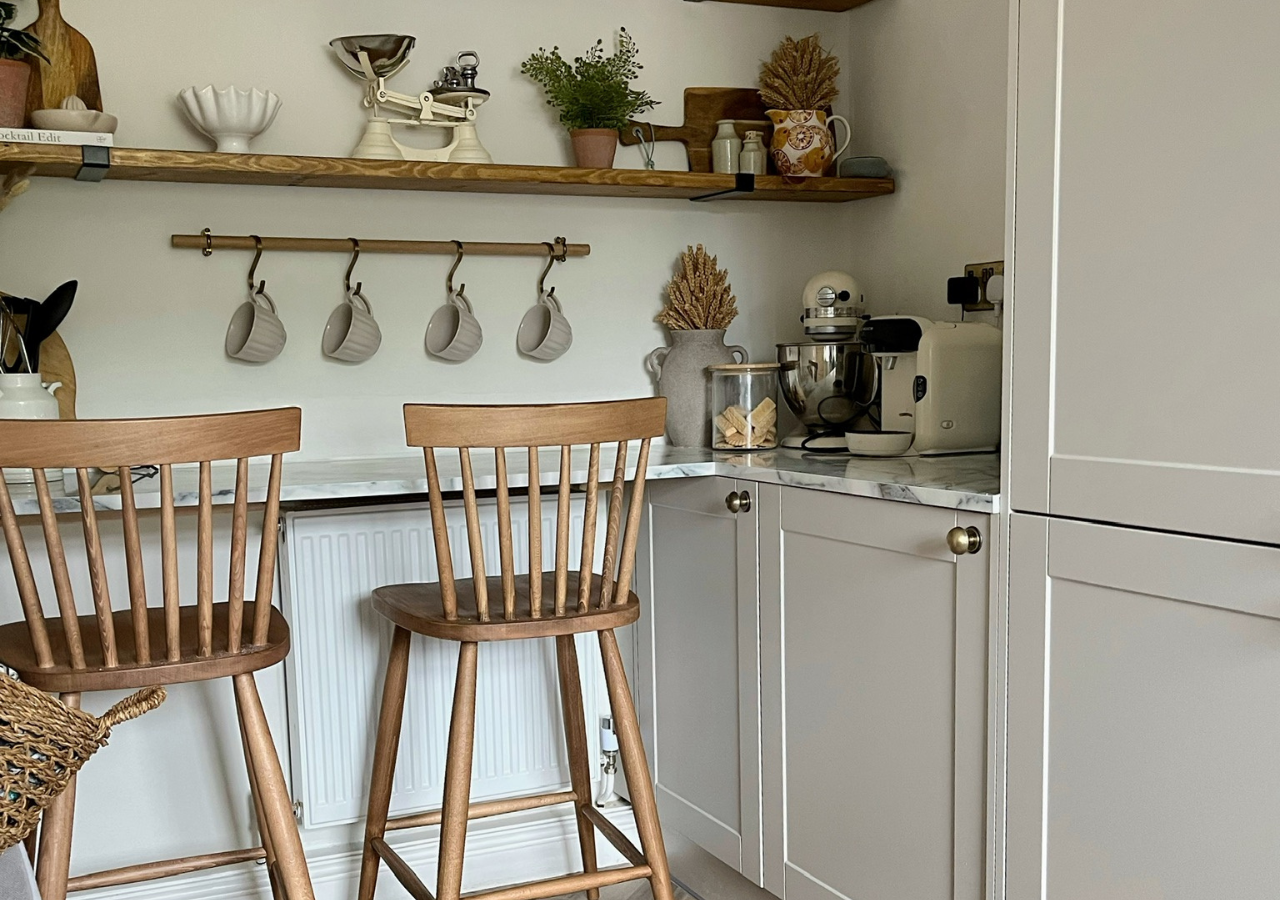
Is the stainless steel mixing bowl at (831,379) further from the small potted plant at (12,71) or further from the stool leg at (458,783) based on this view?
the small potted plant at (12,71)

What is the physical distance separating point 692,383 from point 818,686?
2.75 ft

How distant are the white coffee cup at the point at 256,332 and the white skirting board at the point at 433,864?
39.0 inches

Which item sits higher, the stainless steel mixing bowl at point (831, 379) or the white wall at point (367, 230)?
the white wall at point (367, 230)

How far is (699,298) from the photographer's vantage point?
2.71m

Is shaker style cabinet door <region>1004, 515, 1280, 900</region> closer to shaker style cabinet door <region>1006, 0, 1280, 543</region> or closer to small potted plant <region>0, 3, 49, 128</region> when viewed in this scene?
shaker style cabinet door <region>1006, 0, 1280, 543</region>

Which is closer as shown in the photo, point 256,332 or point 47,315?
point 47,315

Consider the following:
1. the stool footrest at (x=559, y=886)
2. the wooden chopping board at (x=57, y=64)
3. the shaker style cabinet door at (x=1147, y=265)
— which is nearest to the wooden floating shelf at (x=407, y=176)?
the wooden chopping board at (x=57, y=64)

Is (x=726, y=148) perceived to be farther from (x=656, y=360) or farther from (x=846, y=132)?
(x=656, y=360)

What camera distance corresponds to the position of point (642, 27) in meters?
2.72

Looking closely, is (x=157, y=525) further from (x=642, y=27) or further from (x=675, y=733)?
(x=642, y=27)

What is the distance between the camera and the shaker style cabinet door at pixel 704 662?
2.24 meters

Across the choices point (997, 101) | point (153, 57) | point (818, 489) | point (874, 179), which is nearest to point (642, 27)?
point (874, 179)

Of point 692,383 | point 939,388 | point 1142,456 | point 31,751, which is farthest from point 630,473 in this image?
point 31,751

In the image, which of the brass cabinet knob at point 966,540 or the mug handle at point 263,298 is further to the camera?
the mug handle at point 263,298
